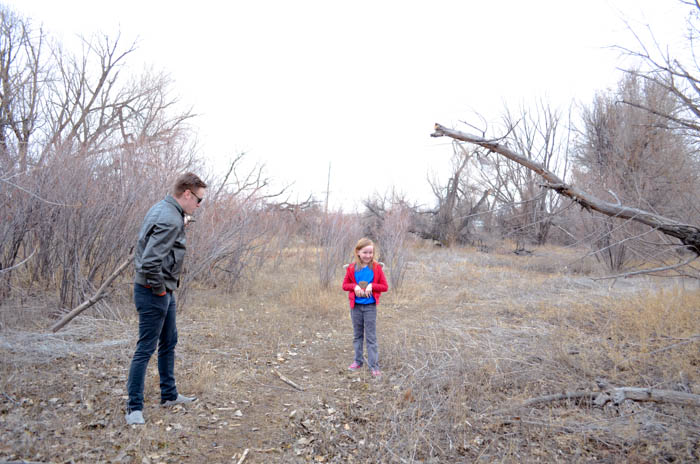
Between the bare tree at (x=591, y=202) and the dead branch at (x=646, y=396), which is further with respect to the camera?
the bare tree at (x=591, y=202)

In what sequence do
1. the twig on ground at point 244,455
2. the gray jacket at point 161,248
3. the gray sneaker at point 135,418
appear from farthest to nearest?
the gray sneaker at point 135,418, the gray jacket at point 161,248, the twig on ground at point 244,455

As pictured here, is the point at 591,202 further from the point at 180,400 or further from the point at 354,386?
the point at 180,400

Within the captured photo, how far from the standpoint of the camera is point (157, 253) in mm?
2941

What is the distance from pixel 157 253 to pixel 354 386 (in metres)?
2.45

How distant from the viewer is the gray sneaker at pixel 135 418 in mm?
3066

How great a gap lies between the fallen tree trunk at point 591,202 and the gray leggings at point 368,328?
6.51ft

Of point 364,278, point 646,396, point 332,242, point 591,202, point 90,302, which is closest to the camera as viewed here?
point 646,396

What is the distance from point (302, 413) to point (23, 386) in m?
2.41

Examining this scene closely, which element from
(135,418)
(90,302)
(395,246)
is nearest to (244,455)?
(135,418)

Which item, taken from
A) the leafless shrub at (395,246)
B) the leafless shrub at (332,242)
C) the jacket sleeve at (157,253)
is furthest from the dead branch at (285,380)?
the leafless shrub at (395,246)

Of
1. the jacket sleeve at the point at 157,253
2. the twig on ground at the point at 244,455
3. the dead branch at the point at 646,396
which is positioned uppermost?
the jacket sleeve at the point at 157,253

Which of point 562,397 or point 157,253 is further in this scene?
point 562,397

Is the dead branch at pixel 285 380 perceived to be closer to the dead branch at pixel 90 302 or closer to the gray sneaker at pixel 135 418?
the gray sneaker at pixel 135 418

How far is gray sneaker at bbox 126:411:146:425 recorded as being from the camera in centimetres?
307
